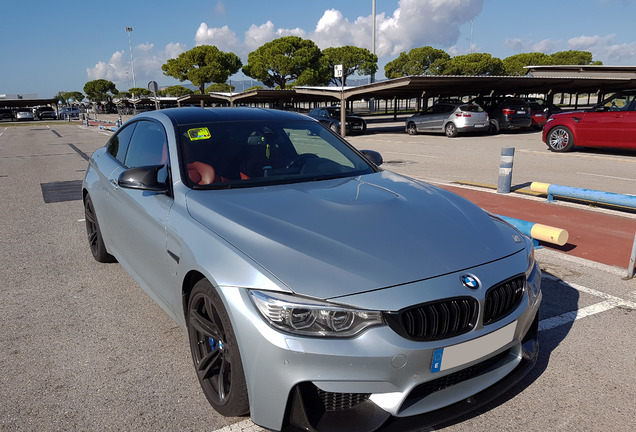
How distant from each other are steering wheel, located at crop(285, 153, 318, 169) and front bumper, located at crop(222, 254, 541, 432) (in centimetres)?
154

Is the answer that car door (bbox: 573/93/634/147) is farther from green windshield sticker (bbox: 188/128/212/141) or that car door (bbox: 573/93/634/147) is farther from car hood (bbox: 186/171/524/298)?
green windshield sticker (bbox: 188/128/212/141)

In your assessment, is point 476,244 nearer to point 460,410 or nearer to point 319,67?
point 460,410

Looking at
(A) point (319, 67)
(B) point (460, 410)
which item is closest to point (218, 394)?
(B) point (460, 410)

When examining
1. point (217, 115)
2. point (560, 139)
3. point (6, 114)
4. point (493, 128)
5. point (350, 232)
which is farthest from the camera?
point (6, 114)

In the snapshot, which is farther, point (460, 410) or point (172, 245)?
point (172, 245)

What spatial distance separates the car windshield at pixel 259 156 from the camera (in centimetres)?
322

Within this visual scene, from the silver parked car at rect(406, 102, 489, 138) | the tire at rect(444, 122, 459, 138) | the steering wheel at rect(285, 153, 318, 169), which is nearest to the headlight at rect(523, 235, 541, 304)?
the steering wheel at rect(285, 153, 318, 169)

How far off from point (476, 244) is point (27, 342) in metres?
3.09

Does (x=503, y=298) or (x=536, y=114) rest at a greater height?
(x=503, y=298)

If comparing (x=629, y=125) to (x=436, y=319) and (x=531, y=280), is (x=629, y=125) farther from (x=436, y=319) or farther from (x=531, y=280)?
(x=436, y=319)

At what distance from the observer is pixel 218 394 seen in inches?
98.5

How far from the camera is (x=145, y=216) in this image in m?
3.22

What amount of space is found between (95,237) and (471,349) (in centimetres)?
412

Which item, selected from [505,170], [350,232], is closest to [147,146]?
[350,232]
